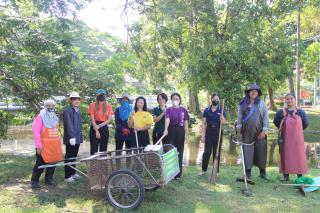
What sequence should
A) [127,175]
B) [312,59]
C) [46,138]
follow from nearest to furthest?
1. [127,175]
2. [46,138]
3. [312,59]

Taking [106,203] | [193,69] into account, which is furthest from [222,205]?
[193,69]

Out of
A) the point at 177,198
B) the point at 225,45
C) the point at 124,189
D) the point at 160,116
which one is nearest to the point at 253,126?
the point at 160,116

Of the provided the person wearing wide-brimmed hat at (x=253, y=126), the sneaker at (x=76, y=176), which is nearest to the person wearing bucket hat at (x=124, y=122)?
the sneaker at (x=76, y=176)

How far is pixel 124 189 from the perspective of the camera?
220 inches

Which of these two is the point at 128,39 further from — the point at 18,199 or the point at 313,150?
the point at 313,150

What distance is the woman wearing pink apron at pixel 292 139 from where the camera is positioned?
7.39 metres

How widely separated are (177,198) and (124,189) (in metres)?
1.00

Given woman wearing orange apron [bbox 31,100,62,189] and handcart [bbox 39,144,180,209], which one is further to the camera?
woman wearing orange apron [bbox 31,100,62,189]

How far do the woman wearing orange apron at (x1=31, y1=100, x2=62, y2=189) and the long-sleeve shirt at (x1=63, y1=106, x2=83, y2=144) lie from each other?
20 centimetres

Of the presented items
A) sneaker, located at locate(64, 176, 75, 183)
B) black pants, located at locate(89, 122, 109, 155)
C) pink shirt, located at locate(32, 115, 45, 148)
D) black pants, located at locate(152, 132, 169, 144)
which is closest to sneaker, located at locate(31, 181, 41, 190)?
sneaker, located at locate(64, 176, 75, 183)

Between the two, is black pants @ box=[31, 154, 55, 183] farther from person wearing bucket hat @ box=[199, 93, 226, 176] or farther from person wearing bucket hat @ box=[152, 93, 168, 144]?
person wearing bucket hat @ box=[199, 93, 226, 176]

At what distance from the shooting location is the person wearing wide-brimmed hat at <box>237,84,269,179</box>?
740 centimetres

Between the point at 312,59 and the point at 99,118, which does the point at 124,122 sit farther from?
the point at 312,59

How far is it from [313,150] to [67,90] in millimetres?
10670
